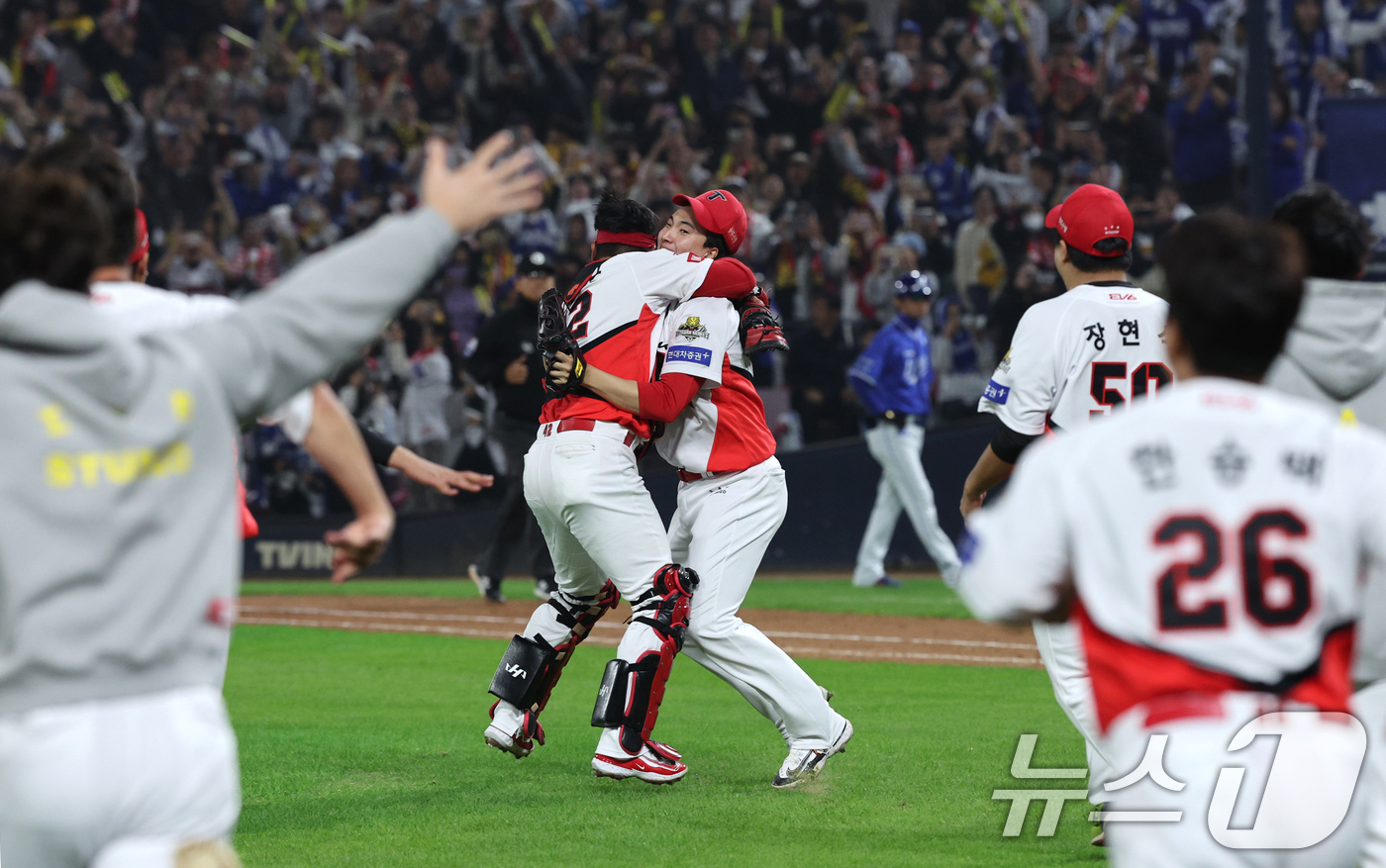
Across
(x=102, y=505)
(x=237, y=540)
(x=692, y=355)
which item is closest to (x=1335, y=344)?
(x=237, y=540)

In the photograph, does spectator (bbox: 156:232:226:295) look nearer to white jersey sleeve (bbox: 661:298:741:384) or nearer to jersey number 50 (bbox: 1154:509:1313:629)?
white jersey sleeve (bbox: 661:298:741:384)

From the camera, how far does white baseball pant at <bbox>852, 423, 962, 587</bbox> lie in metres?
14.4

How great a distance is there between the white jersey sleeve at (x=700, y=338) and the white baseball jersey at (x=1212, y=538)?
3.96 meters

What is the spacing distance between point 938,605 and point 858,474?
3.11 metres

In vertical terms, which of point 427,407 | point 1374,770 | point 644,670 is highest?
point 1374,770

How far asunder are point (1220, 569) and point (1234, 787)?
37cm

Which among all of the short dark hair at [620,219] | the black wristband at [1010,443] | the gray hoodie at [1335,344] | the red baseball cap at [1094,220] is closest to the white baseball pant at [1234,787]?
the gray hoodie at [1335,344]

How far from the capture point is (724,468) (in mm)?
6766

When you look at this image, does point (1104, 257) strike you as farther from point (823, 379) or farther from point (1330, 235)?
point (823, 379)

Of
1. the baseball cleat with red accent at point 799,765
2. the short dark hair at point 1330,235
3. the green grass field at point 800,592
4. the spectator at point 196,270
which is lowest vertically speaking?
the green grass field at point 800,592

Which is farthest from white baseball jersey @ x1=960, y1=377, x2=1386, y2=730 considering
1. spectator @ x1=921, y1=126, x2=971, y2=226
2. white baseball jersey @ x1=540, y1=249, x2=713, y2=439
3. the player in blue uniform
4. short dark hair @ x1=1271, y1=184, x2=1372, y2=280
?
spectator @ x1=921, y1=126, x2=971, y2=226

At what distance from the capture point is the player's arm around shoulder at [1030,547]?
2.59 metres

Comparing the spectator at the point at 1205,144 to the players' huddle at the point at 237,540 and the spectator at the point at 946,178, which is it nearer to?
the spectator at the point at 946,178

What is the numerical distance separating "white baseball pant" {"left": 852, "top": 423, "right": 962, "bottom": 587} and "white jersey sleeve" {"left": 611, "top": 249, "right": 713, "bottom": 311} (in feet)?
26.7
